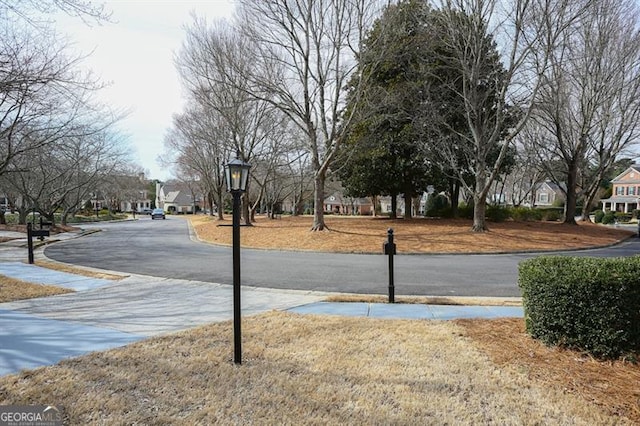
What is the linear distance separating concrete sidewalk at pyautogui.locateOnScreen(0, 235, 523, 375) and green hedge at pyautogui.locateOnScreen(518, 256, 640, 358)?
5.28ft

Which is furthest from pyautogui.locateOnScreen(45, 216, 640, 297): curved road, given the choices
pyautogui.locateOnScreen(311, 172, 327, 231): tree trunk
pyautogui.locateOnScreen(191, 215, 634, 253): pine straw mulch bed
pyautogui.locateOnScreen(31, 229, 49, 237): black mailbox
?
pyautogui.locateOnScreen(311, 172, 327, 231): tree trunk

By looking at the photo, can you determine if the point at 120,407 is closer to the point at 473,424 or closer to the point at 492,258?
the point at 473,424

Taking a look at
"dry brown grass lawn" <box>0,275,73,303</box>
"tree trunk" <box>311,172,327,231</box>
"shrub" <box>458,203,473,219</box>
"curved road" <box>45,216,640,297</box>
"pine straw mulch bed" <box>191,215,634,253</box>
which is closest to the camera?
"dry brown grass lawn" <box>0,275,73,303</box>

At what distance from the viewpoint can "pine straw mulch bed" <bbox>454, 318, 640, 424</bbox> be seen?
3.36 m

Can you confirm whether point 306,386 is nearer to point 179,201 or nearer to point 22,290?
point 22,290

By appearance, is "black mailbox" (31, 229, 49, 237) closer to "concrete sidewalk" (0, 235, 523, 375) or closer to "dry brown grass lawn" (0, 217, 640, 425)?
"concrete sidewalk" (0, 235, 523, 375)

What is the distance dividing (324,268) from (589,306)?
7662 mm

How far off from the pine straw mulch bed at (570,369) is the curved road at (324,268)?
3.24 m

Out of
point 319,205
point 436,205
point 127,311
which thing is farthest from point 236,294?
point 436,205

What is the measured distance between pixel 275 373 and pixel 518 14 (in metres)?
18.0

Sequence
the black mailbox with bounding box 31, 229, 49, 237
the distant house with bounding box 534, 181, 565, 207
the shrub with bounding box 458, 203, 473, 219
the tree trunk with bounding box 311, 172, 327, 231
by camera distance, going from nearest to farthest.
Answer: the black mailbox with bounding box 31, 229, 49, 237 → the tree trunk with bounding box 311, 172, 327, 231 → the shrub with bounding box 458, 203, 473, 219 → the distant house with bounding box 534, 181, 565, 207

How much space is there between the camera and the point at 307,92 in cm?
1856

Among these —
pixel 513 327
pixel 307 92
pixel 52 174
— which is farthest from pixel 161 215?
pixel 513 327

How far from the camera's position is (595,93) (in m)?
24.1
